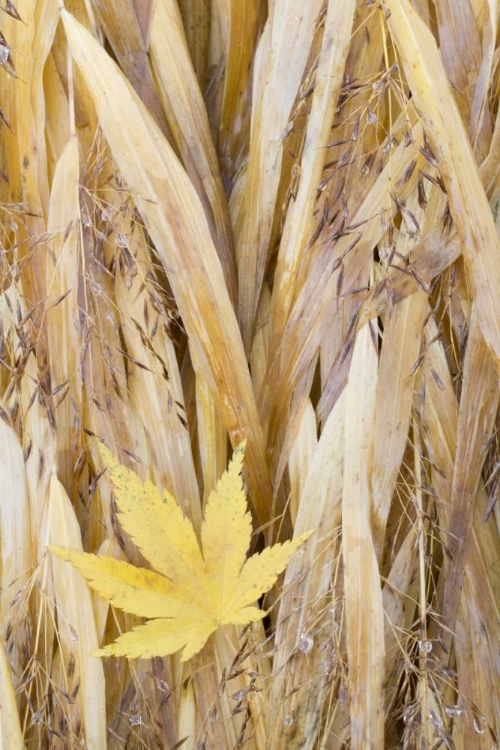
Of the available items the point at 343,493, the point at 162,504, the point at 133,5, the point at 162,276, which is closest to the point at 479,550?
the point at 343,493

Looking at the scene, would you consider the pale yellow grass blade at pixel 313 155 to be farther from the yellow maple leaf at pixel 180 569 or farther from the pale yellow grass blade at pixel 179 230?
the yellow maple leaf at pixel 180 569

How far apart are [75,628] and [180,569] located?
11 cm

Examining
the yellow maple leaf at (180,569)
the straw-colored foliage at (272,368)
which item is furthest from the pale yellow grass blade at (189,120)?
the yellow maple leaf at (180,569)

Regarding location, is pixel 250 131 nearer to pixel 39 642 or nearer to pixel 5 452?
pixel 5 452

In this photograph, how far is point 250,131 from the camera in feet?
2.20

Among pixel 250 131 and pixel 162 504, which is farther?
pixel 250 131

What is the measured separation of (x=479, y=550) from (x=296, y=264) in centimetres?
31

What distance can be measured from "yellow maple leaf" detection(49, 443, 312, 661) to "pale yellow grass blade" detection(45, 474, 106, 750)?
30mm

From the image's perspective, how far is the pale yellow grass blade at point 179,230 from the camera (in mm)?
594

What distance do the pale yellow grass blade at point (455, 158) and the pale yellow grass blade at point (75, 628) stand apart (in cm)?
40

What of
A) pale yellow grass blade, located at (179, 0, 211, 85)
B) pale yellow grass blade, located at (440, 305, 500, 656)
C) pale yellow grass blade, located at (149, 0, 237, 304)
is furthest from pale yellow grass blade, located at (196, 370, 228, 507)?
pale yellow grass blade, located at (179, 0, 211, 85)

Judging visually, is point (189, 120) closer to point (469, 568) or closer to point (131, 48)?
point (131, 48)

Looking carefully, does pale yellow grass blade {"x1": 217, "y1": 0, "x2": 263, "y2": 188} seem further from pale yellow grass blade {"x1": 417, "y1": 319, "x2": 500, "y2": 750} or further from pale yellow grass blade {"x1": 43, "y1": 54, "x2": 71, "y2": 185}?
pale yellow grass blade {"x1": 417, "y1": 319, "x2": 500, "y2": 750}

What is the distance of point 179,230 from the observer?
0.60m
